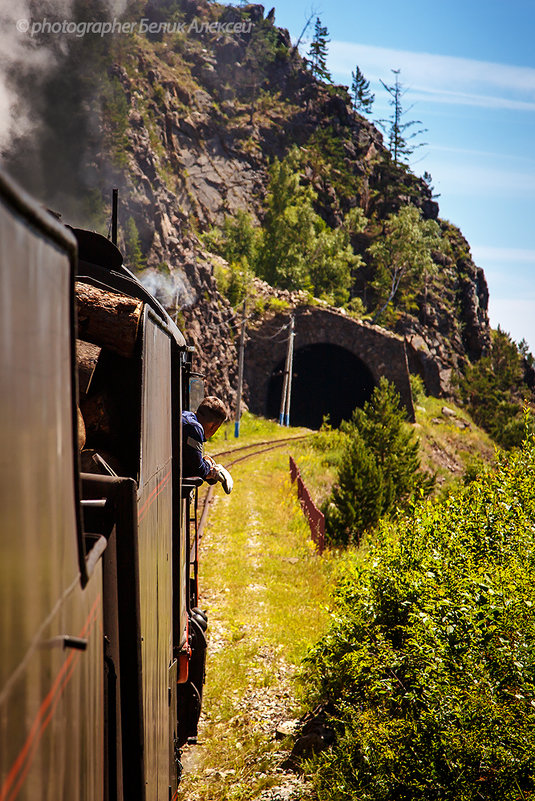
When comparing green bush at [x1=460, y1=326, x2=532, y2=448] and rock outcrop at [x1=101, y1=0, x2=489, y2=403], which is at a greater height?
rock outcrop at [x1=101, y1=0, x2=489, y2=403]

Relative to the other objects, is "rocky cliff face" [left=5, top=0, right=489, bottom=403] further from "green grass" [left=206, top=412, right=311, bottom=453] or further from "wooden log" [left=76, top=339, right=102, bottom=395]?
"wooden log" [left=76, top=339, right=102, bottom=395]

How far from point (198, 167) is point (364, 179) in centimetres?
2926

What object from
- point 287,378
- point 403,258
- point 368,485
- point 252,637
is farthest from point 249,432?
point 403,258

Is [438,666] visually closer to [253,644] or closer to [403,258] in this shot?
[253,644]

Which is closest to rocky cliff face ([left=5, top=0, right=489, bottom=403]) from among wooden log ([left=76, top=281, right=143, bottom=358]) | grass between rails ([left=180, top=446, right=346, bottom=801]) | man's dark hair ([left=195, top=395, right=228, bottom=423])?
grass between rails ([left=180, top=446, right=346, bottom=801])

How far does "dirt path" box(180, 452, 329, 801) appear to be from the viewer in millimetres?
6473

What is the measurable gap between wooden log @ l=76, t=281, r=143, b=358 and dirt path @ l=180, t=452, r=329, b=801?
196 inches

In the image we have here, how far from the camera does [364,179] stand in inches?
3561

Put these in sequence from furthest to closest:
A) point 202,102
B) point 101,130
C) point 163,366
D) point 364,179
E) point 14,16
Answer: point 364,179 → point 202,102 → point 101,130 → point 14,16 → point 163,366

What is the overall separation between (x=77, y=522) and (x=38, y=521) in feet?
1.22

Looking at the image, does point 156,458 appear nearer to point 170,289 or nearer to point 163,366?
Result: point 163,366

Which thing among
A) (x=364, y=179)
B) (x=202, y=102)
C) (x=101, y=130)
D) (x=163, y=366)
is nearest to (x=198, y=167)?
(x=202, y=102)

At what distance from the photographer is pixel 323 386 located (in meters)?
57.2

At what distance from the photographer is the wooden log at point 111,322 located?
10.4ft
